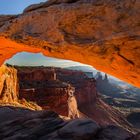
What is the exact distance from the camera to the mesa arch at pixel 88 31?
650 centimetres

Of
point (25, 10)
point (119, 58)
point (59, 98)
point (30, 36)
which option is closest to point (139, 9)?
point (119, 58)

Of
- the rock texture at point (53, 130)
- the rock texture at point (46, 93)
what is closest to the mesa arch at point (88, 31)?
the rock texture at point (53, 130)

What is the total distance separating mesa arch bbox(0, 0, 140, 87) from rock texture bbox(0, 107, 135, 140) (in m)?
1.98

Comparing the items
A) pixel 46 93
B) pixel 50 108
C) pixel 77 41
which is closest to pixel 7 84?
pixel 50 108

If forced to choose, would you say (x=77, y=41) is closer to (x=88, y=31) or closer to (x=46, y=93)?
(x=88, y=31)

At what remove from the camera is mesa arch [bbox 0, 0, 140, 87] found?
21.3 ft

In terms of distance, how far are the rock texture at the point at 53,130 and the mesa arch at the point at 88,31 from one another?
198cm

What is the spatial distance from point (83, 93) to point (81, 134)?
35.6 meters

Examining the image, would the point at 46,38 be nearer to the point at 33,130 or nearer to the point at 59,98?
the point at 33,130

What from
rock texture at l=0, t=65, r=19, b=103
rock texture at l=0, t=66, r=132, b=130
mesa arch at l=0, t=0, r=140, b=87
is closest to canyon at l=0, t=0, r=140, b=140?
mesa arch at l=0, t=0, r=140, b=87

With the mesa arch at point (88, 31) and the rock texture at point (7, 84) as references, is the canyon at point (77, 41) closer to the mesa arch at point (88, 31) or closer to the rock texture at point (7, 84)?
the mesa arch at point (88, 31)

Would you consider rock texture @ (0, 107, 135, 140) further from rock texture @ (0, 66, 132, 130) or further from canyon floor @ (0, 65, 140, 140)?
rock texture @ (0, 66, 132, 130)

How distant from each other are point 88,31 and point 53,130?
2.87 meters

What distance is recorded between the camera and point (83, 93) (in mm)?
41500
